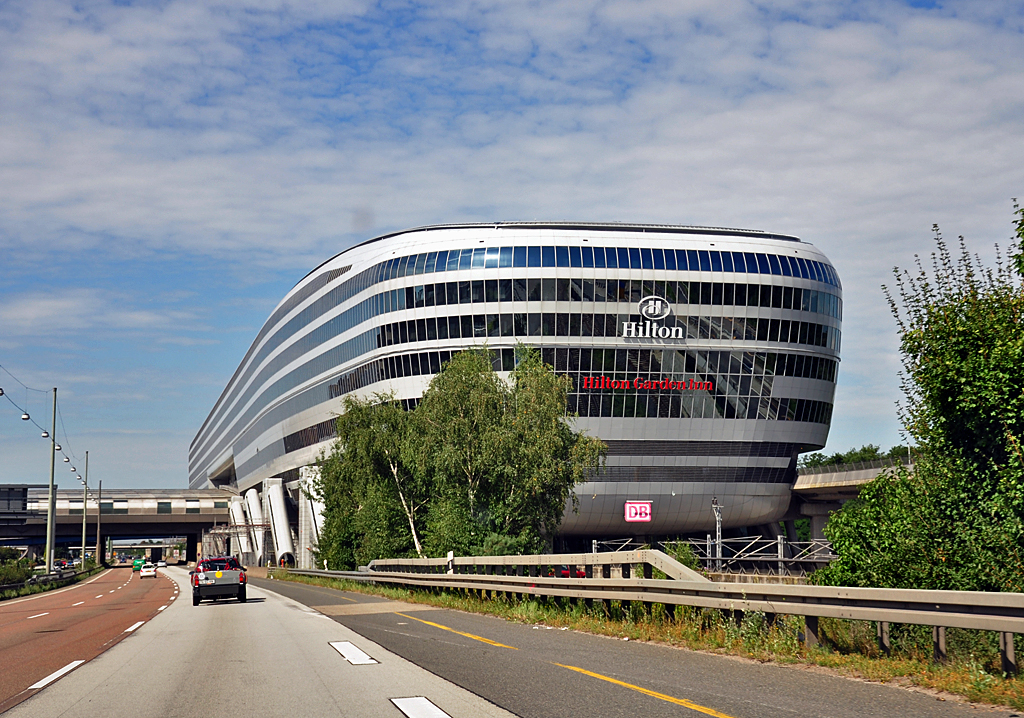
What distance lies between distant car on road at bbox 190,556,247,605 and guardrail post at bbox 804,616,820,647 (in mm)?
24800

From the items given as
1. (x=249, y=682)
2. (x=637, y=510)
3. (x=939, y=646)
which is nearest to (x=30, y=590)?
(x=637, y=510)

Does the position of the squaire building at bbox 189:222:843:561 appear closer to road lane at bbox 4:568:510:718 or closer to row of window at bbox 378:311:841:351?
row of window at bbox 378:311:841:351

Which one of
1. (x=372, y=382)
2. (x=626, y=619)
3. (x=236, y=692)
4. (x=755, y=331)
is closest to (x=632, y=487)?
(x=755, y=331)

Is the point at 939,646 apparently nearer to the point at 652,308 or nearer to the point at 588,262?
the point at 652,308

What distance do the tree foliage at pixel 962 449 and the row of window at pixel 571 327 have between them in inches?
2268

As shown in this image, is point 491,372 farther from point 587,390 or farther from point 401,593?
point 587,390

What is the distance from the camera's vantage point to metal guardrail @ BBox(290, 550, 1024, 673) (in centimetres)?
898

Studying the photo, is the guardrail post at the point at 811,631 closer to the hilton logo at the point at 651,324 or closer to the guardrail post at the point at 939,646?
the guardrail post at the point at 939,646

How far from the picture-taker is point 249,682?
1145cm

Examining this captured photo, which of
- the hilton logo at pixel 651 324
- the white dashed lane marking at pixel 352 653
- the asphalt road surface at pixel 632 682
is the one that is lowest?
the white dashed lane marking at pixel 352 653

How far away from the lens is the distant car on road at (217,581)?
32094mm

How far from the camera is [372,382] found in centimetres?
7912

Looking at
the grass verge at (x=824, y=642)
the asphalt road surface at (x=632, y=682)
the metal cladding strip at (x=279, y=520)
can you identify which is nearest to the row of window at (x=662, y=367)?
the metal cladding strip at (x=279, y=520)

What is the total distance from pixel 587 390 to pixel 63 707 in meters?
64.5
